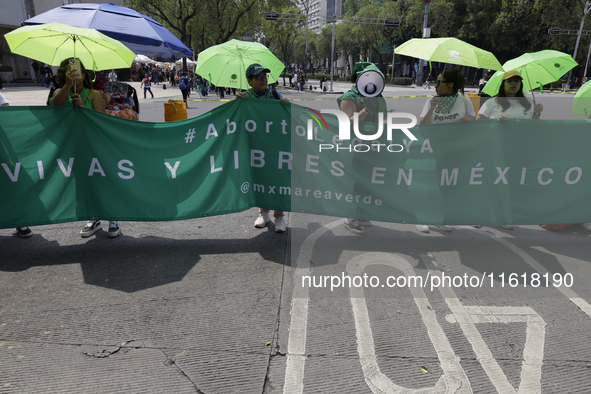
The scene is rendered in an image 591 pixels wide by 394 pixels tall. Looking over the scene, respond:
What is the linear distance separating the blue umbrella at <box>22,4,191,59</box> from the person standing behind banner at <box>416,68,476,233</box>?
358cm

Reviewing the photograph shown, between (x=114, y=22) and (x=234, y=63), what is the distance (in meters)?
1.58

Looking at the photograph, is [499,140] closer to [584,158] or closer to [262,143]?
[584,158]

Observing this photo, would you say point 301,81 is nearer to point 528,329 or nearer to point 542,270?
point 542,270

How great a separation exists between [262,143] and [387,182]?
1462 millimetres

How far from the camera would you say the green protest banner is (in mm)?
4457

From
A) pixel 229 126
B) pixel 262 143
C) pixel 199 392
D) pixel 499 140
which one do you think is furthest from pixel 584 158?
pixel 199 392

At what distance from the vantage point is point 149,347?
2896 mm

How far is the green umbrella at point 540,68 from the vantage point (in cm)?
515

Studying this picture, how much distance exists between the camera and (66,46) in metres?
4.78

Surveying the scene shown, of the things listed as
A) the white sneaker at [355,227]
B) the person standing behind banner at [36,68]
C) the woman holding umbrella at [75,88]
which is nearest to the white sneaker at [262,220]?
the white sneaker at [355,227]

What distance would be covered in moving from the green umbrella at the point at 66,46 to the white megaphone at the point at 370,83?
8.74 ft

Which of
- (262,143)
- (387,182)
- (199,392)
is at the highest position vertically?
(262,143)

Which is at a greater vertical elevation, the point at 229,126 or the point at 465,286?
the point at 229,126

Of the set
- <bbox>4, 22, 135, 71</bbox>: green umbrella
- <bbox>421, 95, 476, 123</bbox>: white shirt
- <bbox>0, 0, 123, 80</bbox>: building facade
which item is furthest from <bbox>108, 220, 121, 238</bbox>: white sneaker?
<bbox>0, 0, 123, 80</bbox>: building facade
